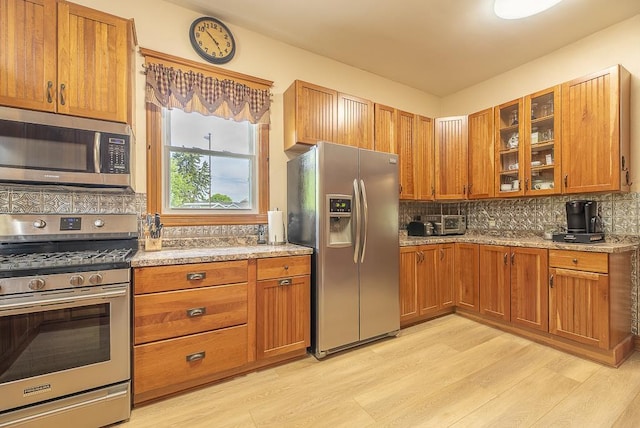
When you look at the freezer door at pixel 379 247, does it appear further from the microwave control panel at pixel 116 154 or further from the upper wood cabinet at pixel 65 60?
the upper wood cabinet at pixel 65 60

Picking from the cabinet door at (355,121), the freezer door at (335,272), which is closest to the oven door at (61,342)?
the freezer door at (335,272)

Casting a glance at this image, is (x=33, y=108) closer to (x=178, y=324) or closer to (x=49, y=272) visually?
(x=49, y=272)

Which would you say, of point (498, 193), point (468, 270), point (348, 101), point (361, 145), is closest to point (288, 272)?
point (361, 145)

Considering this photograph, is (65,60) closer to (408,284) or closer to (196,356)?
(196,356)

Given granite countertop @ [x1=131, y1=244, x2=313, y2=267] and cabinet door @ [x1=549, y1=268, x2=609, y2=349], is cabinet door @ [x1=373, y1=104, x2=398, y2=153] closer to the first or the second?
granite countertop @ [x1=131, y1=244, x2=313, y2=267]

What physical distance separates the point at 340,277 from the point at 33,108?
2310 millimetres

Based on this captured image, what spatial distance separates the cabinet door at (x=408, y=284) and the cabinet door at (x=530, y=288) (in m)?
0.91

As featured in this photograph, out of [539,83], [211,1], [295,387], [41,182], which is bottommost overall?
[295,387]

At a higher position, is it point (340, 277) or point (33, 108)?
point (33, 108)

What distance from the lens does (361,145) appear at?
9.94ft

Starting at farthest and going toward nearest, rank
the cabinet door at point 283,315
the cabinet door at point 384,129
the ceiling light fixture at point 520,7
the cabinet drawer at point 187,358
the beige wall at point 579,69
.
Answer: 1. the cabinet door at point 384,129
2. the beige wall at point 579,69
3. the cabinet door at point 283,315
4. the ceiling light fixture at point 520,7
5. the cabinet drawer at point 187,358

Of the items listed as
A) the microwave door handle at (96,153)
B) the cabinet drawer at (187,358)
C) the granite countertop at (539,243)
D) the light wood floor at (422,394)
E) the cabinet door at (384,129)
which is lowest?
the light wood floor at (422,394)

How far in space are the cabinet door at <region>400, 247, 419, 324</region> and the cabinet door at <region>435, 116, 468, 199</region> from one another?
104cm

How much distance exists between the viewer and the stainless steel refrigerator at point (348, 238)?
2305 millimetres
